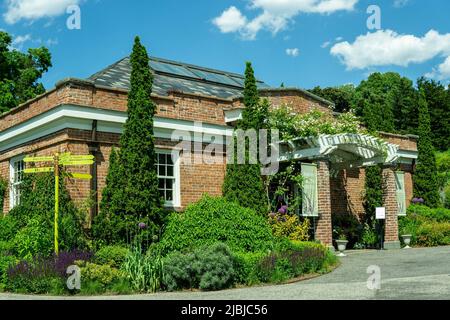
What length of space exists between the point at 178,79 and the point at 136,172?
27.6 ft

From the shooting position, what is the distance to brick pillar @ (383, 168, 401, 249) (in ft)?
66.5

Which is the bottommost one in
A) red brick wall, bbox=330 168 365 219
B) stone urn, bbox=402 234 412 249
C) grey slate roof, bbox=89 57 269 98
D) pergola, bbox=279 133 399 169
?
stone urn, bbox=402 234 412 249

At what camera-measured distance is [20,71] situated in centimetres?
3494

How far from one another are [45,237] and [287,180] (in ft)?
28.3

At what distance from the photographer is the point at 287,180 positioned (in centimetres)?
1900

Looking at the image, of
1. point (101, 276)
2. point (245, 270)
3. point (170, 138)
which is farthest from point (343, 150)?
point (101, 276)

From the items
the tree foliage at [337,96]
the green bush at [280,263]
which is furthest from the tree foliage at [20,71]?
the tree foliage at [337,96]

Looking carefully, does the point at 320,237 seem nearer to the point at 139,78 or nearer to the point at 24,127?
the point at 139,78

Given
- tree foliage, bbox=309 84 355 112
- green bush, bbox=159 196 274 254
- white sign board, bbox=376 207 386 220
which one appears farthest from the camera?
tree foliage, bbox=309 84 355 112

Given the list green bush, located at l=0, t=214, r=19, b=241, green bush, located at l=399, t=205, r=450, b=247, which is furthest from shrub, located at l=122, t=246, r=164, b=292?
green bush, located at l=399, t=205, r=450, b=247

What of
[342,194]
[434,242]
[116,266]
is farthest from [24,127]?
[434,242]

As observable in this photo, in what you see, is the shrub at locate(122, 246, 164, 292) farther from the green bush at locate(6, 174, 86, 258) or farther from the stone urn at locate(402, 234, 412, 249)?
the stone urn at locate(402, 234, 412, 249)

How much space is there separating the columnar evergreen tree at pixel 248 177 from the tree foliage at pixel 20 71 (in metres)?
20.9

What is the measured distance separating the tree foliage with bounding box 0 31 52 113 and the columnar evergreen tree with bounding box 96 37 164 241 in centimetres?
2057
